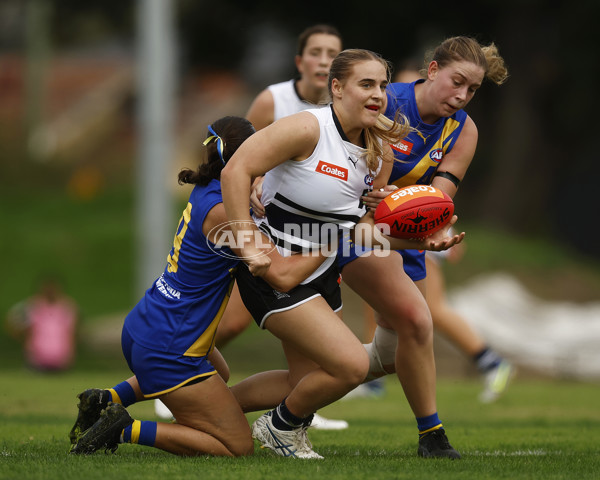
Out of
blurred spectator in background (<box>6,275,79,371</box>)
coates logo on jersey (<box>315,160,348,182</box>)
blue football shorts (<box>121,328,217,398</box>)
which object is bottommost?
blurred spectator in background (<box>6,275,79,371</box>)

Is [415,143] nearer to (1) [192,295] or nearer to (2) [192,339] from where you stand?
(1) [192,295]

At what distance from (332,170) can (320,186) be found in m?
0.10

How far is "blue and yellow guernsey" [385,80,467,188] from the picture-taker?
17.7 ft

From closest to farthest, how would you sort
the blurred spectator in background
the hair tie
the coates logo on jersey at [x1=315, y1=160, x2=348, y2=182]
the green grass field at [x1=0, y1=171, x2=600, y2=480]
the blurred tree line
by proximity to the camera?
the green grass field at [x1=0, y1=171, x2=600, y2=480] → the coates logo on jersey at [x1=315, y1=160, x2=348, y2=182] → the hair tie → the blurred spectator in background → the blurred tree line

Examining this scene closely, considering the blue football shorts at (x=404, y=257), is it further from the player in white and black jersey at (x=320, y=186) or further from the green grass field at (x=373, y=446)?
the green grass field at (x=373, y=446)

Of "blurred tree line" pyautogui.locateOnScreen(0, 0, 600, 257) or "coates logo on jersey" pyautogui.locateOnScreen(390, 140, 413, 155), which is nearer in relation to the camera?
"coates logo on jersey" pyautogui.locateOnScreen(390, 140, 413, 155)

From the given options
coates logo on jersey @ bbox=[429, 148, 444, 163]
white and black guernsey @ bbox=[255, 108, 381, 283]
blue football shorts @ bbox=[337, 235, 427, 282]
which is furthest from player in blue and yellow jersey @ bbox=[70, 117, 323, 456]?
coates logo on jersey @ bbox=[429, 148, 444, 163]

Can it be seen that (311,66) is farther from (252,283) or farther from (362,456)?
(362,456)

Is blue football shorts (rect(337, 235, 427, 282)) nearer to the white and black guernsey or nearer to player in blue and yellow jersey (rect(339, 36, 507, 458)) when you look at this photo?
player in blue and yellow jersey (rect(339, 36, 507, 458))

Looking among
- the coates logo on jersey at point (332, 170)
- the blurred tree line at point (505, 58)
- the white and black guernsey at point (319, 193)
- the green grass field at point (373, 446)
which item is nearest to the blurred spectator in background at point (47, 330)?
the green grass field at point (373, 446)

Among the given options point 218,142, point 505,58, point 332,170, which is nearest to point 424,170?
point 332,170

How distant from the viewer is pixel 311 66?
272 inches

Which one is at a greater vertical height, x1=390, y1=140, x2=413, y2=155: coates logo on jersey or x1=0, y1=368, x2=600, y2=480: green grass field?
x1=390, y1=140, x2=413, y2=155: coates logo on jersey

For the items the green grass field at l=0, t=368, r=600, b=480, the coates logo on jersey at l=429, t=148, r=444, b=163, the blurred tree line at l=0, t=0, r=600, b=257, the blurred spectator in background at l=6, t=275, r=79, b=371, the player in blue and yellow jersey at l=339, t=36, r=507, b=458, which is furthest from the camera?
the blurred tree line at l=0, t=0, r=600, b=257
